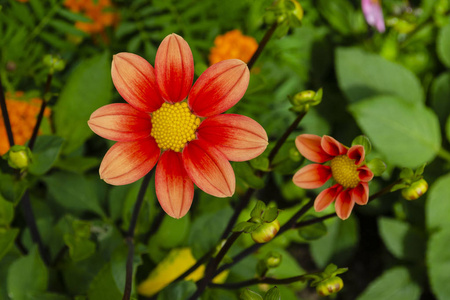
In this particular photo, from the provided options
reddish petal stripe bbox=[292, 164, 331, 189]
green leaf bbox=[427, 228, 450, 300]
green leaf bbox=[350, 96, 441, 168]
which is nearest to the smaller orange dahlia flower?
reddish petal stripe bbox=[292, 164, 331, 189]

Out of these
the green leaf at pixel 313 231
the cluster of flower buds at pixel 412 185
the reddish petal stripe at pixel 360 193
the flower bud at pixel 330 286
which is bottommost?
the green leaf at pixel 313 231

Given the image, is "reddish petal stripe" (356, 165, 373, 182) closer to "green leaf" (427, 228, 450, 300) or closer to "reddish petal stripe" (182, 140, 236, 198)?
"reddish petal stripe" (182, 140, 236, 198)

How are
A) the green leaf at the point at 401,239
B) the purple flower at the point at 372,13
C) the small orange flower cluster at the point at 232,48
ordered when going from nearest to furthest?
the small orange flower cluster at the point at 232,48 < the purple flower at the point at 372,13 < the green leaf at the point at 401,239

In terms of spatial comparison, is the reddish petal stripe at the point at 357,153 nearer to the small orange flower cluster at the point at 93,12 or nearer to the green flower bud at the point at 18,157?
the green flower bud at the point at 18,157

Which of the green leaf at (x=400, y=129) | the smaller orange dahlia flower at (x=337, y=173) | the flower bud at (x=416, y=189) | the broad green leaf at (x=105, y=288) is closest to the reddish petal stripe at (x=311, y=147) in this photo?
the smaller orange dahlia flower at (x=337, y=173)

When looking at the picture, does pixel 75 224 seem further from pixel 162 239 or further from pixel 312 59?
pixel 312 59

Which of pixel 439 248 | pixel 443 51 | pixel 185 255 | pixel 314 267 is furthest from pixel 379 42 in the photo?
pixel 185 255
